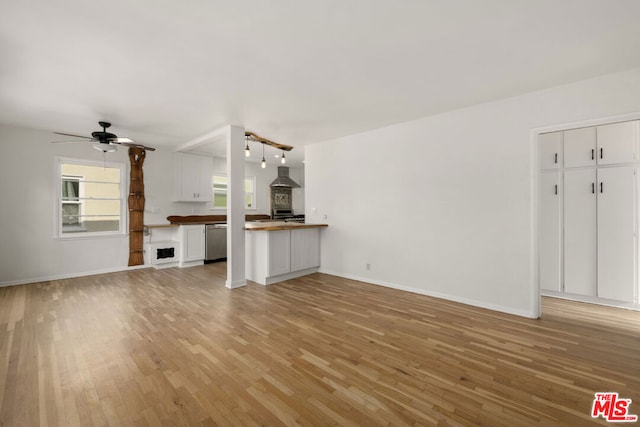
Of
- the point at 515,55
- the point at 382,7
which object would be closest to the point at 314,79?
the point at 382,7

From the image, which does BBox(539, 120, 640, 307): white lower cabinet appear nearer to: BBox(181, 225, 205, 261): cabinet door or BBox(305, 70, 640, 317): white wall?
BBox(305, 70, 640, 317): white wall

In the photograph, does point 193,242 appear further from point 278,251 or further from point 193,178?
point 278,251

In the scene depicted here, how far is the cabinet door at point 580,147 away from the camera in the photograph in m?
3.66

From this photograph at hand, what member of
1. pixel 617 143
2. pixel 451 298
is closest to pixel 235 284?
pixel 451 298

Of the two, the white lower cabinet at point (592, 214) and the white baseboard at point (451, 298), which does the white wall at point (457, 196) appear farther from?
the white lower cabinet at point (592, 214)

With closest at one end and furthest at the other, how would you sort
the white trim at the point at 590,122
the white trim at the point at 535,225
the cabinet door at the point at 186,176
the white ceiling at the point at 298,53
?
the white ceiling at the point at 298,53 < the white trim at the point at 590,122 < the white trim at the point at 535,225 < the cabinet door at the point at 186,176

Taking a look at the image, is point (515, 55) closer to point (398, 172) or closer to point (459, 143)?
point (459, 143)

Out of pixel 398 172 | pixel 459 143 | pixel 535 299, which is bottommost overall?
pixel 535 299

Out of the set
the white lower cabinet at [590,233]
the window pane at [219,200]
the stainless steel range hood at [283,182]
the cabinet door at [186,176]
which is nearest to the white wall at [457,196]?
the white lower cabinet at [590,233]

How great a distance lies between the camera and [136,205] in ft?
18.9

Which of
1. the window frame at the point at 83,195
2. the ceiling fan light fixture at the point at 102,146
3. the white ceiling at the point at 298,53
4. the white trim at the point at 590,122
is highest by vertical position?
the white ceiling at the point at 298,53

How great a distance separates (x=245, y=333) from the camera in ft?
9.00

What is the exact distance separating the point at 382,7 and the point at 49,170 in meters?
6.21

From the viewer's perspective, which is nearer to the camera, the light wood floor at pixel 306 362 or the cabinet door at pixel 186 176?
the light wood floor at pixel 306 362
